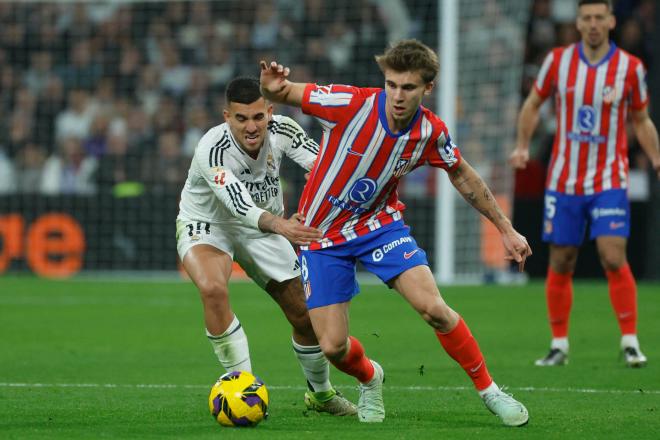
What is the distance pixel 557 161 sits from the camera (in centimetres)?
916

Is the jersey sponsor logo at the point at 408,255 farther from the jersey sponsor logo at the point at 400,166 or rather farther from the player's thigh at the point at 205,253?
the player's thigh at the point at 205,253

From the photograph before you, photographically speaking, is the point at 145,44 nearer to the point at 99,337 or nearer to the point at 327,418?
the point at 99,337

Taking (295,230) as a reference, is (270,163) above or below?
above

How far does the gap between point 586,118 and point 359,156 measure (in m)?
3.47

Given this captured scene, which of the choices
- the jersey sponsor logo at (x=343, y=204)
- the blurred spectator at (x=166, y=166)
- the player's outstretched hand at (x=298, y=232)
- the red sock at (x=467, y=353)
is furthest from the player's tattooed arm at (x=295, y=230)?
the blurred spectator at (x=166, y=166)

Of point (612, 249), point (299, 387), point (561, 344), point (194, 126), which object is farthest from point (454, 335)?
point (194, 126)

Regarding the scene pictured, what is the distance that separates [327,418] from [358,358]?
428 millimetres

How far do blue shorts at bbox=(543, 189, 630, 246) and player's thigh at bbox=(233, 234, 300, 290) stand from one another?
2.58 metres

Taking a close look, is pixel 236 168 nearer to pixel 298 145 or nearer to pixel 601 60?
pixel 298 145

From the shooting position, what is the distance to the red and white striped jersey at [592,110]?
29.6ft

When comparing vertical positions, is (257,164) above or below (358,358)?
above

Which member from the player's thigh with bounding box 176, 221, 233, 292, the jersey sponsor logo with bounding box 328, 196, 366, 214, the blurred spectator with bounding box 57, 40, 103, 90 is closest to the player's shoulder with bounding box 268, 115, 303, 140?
the player's thigh with bounding box 176, 221, 233, 292

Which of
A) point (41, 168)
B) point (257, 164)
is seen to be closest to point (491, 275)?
point (41, 168)

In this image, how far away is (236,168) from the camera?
6.94 m
